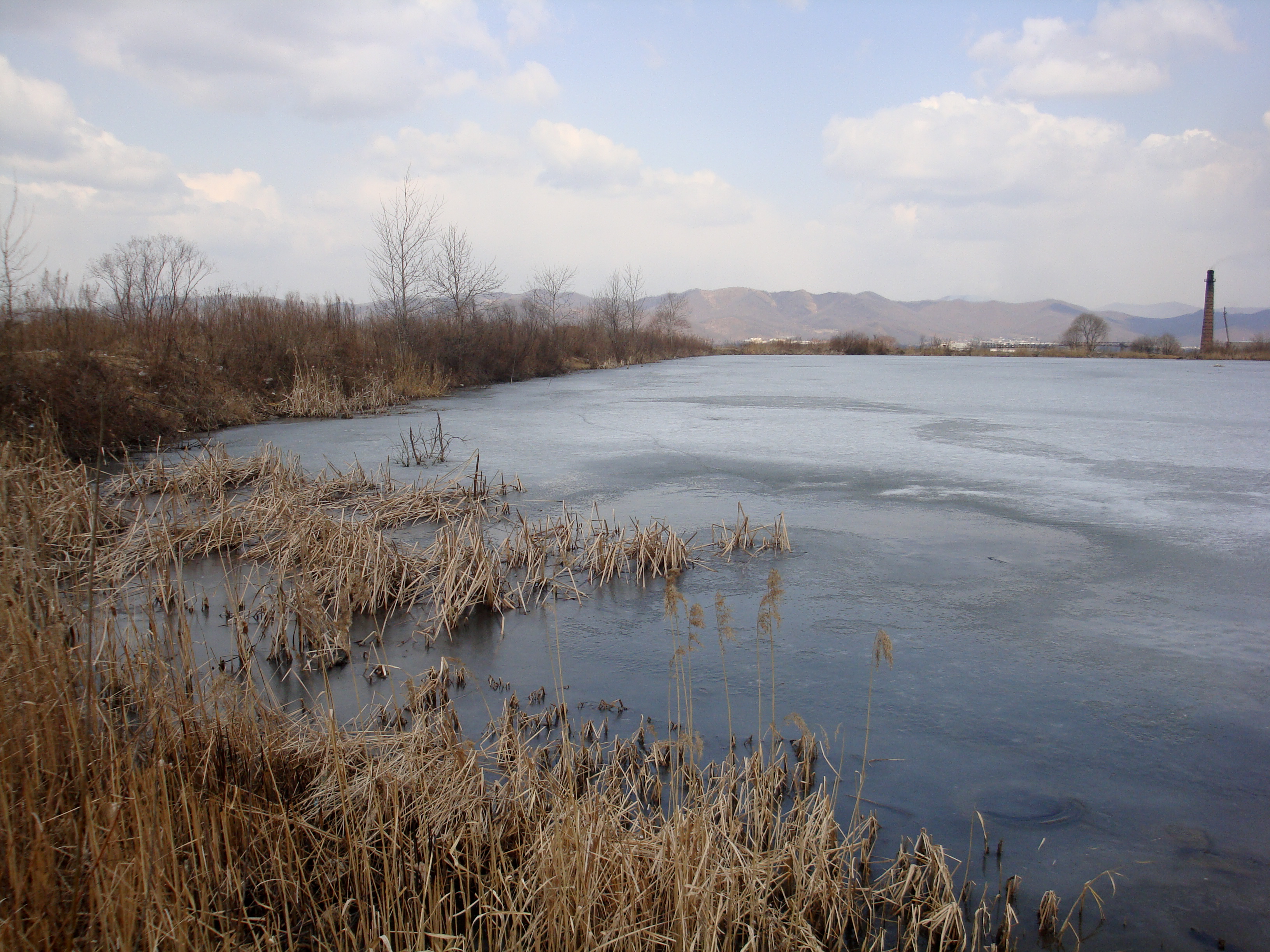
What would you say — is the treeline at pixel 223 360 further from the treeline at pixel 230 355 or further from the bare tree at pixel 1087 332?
the bare tree at pixel 1087 332

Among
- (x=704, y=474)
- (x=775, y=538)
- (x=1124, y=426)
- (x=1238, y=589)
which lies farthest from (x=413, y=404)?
(x=1238, y=589)

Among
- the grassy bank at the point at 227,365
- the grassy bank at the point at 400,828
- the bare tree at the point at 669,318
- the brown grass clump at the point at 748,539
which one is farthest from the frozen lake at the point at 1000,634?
the bare tree at the point at 669,318

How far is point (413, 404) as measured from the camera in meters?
20.7

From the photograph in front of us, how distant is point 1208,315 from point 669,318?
143 feet

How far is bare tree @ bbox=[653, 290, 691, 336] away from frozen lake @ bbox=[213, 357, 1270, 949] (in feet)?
167

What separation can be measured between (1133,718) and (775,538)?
3.58 metres

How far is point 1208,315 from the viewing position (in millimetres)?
60625

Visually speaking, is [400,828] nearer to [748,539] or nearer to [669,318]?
[748,539]

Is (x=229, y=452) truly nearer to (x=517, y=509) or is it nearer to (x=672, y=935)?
(x=517, y=509)

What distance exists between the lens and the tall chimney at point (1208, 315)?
192 feet

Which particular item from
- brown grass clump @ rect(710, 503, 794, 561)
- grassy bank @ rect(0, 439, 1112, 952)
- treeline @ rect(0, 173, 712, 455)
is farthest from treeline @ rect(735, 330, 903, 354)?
grassy bank @ rect(0, 439, 1112, 952)

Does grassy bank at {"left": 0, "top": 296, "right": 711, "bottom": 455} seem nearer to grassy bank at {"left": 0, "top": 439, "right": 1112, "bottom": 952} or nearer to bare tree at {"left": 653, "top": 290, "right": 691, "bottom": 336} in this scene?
grassy bank at {"left": 0, "top": 439, "right": 1112, "bottom": 952}

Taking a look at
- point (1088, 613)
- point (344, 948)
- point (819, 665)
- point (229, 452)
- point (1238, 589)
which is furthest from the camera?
point (229, 452)

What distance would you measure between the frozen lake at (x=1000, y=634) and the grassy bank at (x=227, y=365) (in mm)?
1660
